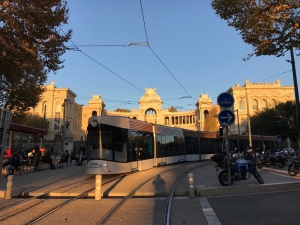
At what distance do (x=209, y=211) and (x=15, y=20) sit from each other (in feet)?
32.6

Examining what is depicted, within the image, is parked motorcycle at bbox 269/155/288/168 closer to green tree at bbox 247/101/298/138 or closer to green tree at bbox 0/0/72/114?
green tree at bbox 0/0/72/114

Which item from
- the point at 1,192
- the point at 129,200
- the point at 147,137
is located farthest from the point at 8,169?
the point at 129,200

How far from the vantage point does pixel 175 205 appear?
303 inches

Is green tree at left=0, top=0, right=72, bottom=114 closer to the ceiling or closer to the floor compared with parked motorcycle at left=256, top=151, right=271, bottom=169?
closer to the ceiling

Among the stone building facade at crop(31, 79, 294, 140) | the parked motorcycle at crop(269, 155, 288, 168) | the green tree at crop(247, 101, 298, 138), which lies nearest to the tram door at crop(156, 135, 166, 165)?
the parked motorcycle at crop(269, 155, 288, 168)

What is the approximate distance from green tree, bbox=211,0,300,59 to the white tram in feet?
19.5

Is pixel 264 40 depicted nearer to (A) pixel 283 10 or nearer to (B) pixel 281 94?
(A) pixel 283 10

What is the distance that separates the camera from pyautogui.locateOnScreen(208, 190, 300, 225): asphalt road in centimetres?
590

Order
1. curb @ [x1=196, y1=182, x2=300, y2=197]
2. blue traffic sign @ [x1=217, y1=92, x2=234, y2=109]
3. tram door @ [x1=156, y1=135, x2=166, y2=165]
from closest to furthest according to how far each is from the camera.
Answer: curb @ [x1=196, y1=182, x2=300, y2=197] → blue traffic sign @ [x1=217, y1=92, x2=234, y2=109] → tram door @ [x1=156, y1=135, x2=166, y2=165]

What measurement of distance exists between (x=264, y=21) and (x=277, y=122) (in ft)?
160

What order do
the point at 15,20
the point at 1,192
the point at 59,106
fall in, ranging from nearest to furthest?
the point at 1,192, the point at 15,20, the point at 59,106

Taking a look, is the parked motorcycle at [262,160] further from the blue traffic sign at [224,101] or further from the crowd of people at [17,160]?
the crowd of people at [17,160]

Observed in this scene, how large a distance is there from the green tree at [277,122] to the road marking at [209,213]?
50893 mm

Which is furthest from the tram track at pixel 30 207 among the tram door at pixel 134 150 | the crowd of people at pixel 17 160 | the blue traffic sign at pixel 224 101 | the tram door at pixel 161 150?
the tram door at pixel 161 150
